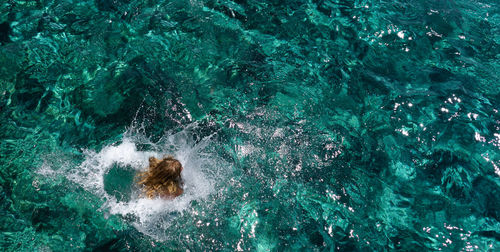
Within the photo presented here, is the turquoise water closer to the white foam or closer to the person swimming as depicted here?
the white foam

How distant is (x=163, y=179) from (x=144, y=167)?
2.32 feet

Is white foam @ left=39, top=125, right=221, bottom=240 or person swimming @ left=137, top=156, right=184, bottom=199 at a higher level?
person swimming @ left=137, top=156, right=184, bottom=199

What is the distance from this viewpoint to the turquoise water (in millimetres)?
3703

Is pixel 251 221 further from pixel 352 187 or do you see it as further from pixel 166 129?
pixel 166 129

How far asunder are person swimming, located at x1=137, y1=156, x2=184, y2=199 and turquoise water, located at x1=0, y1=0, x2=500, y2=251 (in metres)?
0.19

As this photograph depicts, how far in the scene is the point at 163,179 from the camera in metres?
3.40

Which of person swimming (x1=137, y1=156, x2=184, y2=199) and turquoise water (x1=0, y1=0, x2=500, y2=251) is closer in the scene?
person swimming (x1=137, y1=156, x2=184, y2=199)

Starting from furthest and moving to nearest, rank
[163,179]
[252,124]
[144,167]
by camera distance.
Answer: [252,124], [144,167], [163,179]

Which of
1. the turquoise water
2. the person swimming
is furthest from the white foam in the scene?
the person swimming

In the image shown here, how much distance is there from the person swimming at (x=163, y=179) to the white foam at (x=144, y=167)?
6.2 inches

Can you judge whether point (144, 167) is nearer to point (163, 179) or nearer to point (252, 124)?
point (163, 179)

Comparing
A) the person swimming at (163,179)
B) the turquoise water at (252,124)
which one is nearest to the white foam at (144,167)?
the turquoise water at (252,124)

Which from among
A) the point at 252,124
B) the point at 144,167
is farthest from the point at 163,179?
the point at 252,124

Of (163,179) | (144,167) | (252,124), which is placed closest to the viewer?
(163,179)
